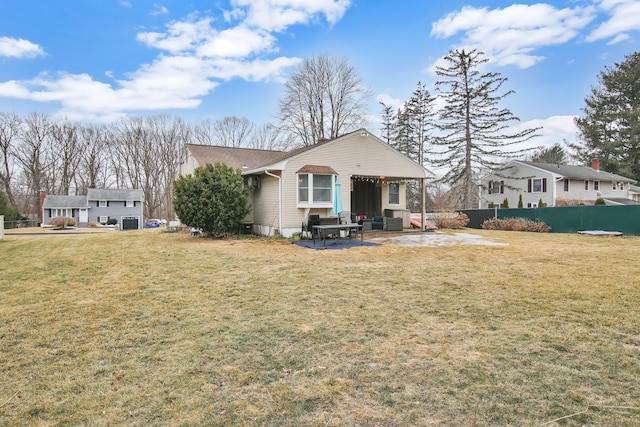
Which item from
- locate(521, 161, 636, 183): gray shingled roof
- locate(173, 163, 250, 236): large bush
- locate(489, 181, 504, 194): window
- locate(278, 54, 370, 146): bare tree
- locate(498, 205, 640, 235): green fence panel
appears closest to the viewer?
locate(173, 163, 250, 236): large bush

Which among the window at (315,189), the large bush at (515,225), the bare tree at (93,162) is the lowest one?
the large bush at (515,225)

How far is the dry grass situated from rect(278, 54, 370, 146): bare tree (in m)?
25.0

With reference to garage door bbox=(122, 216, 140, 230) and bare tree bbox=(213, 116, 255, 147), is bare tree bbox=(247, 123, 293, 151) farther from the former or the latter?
garage door bbox=(122, 216, 140, 230)

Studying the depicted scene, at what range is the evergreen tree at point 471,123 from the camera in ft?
90.5

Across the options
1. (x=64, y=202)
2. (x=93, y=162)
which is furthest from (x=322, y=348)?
(x=93, y=162)

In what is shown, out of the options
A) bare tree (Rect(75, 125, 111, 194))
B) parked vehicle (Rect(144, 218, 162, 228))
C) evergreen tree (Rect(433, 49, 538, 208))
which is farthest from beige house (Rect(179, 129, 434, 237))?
bare tree (Rect(75, 125, 111, 194))

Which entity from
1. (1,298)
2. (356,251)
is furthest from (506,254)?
(1,298)

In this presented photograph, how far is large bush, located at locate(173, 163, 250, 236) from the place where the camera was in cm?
1309

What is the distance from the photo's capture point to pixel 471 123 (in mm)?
28250

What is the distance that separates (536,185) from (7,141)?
53.9 metres

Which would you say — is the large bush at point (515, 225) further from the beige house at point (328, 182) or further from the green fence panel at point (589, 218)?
the beige house at point (328, 182)

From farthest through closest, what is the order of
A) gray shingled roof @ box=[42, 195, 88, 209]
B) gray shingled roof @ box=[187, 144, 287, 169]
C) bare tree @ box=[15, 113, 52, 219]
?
gray shingled roof @ box=[42, 195, 88, 209] → bare tree @ box=[15, 113, 52, 219] → gray shingled roof @ box=[187, 144, 287, 169]

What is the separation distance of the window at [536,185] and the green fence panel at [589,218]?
13208 millimetres

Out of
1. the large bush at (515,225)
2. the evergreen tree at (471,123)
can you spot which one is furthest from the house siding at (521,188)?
the large bush at (515,225)
